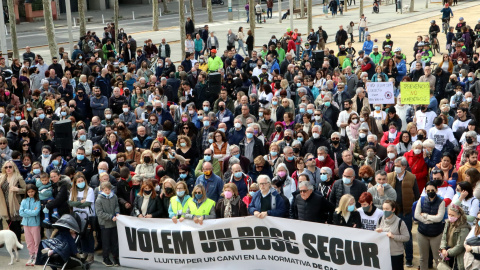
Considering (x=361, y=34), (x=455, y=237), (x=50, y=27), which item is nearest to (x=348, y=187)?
(x=455, y=237)

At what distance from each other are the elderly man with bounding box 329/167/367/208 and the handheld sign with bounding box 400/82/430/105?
497 cm

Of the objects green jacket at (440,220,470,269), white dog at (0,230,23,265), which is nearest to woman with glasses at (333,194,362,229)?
green jacket at (440,220,470,269)

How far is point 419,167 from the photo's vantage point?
42.2ft

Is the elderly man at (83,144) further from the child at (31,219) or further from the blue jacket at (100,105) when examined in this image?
the blue jacket at (100,105)

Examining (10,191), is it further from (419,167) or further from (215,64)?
(215,64)

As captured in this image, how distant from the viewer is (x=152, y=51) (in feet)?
89.4

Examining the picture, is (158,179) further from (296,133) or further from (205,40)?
(205,40)

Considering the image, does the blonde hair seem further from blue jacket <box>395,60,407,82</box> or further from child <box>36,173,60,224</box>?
blue jacket <box>395,60,407,82</box>

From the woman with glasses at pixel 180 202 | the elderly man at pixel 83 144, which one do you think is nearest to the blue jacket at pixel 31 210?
the elderly man at pixel 83 144

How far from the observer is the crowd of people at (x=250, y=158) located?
36.4 ft

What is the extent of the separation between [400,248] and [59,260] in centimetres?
522

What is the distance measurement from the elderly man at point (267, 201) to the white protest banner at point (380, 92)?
244 inches

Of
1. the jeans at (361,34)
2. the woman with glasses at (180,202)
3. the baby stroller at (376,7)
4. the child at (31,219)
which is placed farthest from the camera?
the baby stroller at (376,7)

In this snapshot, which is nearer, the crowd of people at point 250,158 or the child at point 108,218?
the crowd of people at point 250,158
